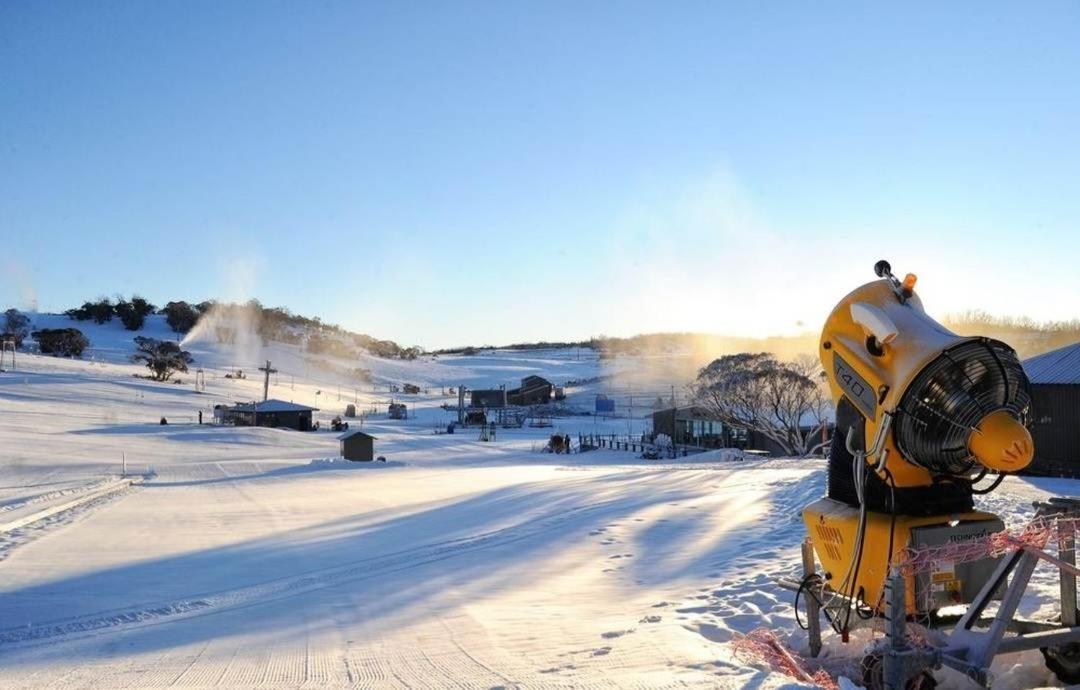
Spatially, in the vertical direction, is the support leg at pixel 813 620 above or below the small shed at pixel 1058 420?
below

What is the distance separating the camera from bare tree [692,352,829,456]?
3891cm

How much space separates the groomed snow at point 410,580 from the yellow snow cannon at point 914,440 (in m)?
0.65

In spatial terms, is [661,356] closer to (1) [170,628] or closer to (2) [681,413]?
(2) [681,413]

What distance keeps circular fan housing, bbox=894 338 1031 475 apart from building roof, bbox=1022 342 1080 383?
20.6m

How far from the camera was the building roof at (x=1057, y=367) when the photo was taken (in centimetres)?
2156

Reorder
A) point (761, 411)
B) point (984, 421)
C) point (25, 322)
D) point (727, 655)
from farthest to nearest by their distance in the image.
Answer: point (25, 322)
point (761, 411)
point (727, 655)
point (984, 421)

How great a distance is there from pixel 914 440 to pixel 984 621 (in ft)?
4.56

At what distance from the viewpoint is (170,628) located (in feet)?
23.3

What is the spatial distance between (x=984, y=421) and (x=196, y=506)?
56.1 ft

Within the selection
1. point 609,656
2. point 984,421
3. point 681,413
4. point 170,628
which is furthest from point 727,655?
point 681,413

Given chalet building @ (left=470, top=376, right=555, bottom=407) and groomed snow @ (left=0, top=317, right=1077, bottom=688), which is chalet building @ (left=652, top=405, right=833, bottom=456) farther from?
chalet building @ (left=470, top=376, right=555, bottom=407)

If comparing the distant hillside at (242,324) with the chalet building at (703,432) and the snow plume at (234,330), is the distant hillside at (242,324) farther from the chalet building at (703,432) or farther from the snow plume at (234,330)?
the chalet building at (703,432)

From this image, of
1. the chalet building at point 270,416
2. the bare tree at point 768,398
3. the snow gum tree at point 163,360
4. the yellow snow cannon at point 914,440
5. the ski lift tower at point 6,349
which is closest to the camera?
the yellow snow cannon at point 914,440

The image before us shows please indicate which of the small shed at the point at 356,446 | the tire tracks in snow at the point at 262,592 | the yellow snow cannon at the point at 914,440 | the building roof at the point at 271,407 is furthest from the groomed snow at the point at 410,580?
the building roof at the point at 271,407
